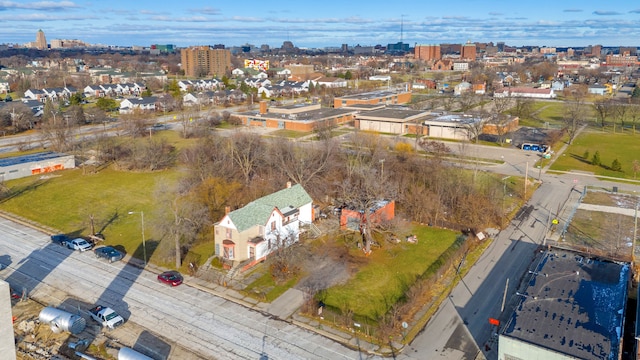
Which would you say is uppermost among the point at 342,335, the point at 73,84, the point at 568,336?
the point at 73,84

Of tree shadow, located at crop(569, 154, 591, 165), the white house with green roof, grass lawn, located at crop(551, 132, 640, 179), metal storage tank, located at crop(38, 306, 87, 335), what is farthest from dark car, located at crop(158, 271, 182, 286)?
tree shadow, located at crop(569, 154, 591, 165)

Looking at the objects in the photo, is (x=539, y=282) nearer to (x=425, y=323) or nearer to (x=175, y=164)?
(x=425, y=323)

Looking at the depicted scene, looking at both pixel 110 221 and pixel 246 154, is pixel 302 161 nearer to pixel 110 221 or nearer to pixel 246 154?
pixel 246 154

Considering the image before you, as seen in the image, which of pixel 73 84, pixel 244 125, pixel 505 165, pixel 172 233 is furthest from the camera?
pixel 73 84

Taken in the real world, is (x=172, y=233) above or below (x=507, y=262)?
above

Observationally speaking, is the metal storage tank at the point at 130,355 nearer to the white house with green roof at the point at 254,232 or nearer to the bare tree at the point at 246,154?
the white house with green roof at the point at 254,232

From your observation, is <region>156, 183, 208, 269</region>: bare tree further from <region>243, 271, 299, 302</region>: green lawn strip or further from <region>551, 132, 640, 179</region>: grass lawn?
<region>551, 132, 640, 179</region>: grass lawn

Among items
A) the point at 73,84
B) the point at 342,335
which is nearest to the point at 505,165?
the point at 342,335
